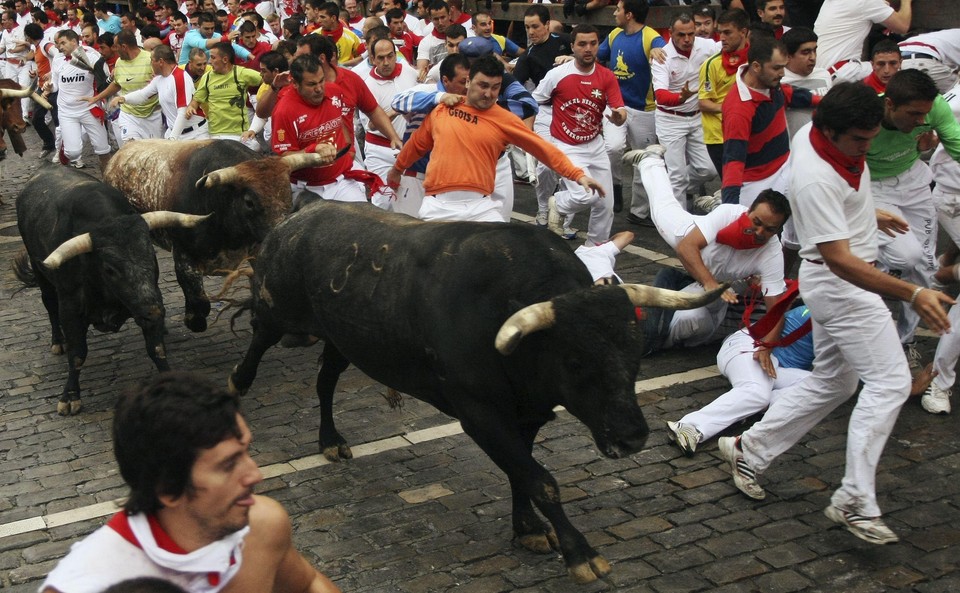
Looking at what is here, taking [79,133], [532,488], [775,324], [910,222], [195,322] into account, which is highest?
[910,222]

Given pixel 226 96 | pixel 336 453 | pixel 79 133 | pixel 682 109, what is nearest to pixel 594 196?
pixel 682 109

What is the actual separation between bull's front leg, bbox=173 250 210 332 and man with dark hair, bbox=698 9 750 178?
5.12m

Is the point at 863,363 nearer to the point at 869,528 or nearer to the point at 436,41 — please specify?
the point at 869,528

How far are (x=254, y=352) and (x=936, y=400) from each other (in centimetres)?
444

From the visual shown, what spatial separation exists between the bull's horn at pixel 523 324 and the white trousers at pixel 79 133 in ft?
45.2

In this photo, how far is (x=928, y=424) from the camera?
7.22m

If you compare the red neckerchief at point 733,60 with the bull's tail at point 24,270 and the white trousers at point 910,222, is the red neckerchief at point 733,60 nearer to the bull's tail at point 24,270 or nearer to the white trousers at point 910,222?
the white trousers at point 910,222

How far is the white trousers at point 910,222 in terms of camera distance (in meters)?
8.05

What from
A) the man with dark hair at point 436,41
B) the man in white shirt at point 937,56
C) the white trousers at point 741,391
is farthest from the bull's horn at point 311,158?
the man with dark hair at point 436,41

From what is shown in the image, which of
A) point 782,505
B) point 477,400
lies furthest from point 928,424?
point 477,400

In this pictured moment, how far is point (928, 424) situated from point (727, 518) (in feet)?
6.08

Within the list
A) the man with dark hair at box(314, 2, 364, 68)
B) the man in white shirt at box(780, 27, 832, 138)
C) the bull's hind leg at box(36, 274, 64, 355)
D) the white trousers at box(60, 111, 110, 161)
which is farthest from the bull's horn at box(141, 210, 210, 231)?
the white trousers at box(60, 111, 110, 161)

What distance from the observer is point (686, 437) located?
22.9ft

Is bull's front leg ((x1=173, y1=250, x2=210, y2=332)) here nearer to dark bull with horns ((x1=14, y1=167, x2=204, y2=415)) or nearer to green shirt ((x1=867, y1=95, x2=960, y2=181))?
dark bull with horns ((x1=14, y1=167, x2=204, y2=415))
